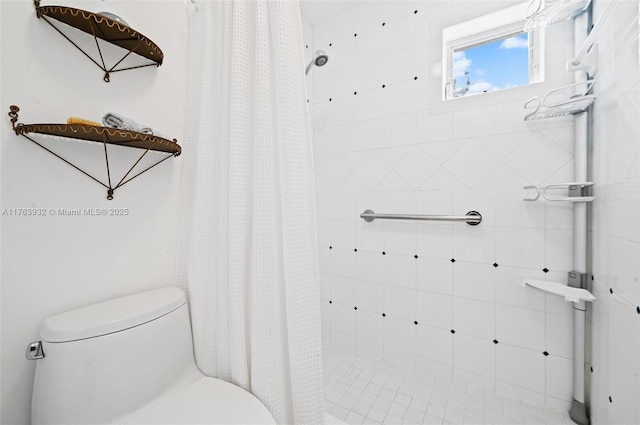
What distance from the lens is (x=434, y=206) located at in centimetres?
148

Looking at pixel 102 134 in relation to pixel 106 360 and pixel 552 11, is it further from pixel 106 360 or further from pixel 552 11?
pixel 552 11

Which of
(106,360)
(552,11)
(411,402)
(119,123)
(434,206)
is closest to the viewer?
(106,360)

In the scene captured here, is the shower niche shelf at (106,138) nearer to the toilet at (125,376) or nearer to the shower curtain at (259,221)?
the shower curtain at (259,221)

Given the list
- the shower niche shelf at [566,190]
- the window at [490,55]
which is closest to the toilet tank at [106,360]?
the shower niche shelf at [566,190]

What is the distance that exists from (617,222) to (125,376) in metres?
1.56

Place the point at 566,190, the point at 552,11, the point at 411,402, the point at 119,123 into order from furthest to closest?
1. the point at 411,402
2. the point at 566,190
3. the point at 552,11
4. the point at 119,123

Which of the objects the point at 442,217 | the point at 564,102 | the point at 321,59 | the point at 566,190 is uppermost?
the point at 321,59

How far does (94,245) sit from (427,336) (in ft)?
5.35

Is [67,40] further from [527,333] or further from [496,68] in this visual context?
[527,333]

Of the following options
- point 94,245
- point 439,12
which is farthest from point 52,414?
point 439,12

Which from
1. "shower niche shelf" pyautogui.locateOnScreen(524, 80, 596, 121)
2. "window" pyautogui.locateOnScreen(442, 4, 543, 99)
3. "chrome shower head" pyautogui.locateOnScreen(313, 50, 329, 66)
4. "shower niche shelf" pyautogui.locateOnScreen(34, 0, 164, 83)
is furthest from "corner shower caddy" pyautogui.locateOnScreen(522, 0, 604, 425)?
"shower niche shelf" pyautogui.locateOnScreen(34, 0, 164, 83)

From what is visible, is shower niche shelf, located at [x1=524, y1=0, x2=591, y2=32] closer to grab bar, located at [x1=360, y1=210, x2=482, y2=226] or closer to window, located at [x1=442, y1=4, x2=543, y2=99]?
window, located at [x1=442, y1=4, x2=543, y2=99]

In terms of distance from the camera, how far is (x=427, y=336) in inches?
59.6

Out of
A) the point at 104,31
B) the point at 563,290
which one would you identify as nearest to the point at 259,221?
the point at 104,31
